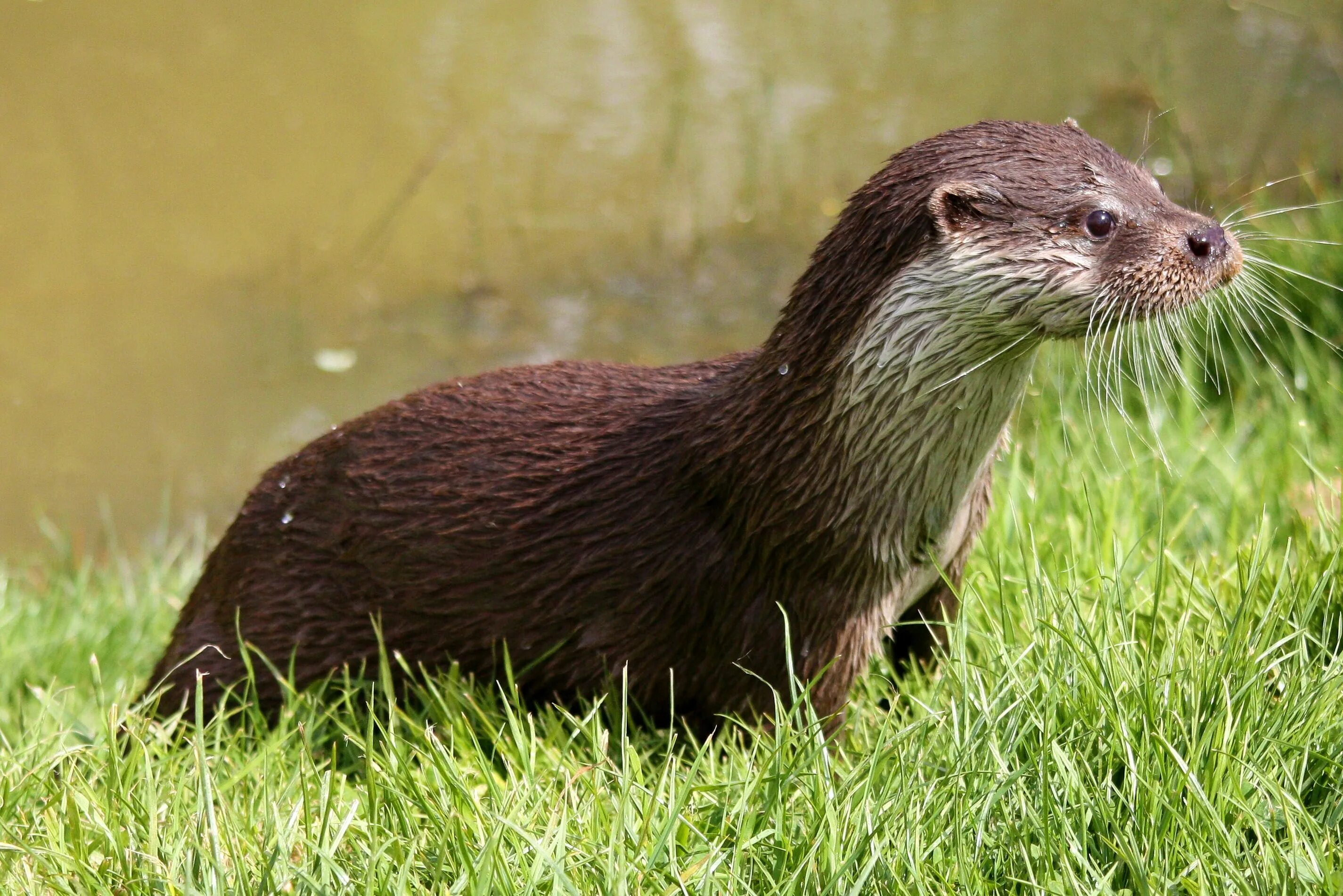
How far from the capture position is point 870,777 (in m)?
1.96

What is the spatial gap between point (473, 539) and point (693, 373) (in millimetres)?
505

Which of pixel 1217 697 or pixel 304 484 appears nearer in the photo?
pixel 1217 697

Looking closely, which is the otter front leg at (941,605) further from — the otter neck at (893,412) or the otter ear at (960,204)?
the otter ear at (960,204)

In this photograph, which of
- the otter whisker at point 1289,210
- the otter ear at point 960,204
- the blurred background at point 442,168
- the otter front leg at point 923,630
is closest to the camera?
the otter ear at point 960,204

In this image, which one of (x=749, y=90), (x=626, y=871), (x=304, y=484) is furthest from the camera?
(x=749, y=90)

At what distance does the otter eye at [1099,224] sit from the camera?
2270 mm

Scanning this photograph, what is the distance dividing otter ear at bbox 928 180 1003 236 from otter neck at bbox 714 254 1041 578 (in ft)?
0.17

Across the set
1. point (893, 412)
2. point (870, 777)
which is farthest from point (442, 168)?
point (870, 777)

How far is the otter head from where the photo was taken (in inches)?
88.6

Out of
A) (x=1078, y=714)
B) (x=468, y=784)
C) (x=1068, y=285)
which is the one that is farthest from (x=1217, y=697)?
(x=468, y=784)

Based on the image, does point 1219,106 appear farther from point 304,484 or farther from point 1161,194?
point 304,484

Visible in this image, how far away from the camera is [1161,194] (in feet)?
7.79

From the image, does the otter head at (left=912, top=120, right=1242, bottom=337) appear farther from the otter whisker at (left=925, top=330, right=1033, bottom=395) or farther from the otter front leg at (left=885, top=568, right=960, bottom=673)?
the otter front leg at (left=885, top=568, right=960, bottom=673)

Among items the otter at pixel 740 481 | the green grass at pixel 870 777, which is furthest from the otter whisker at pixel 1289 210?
the green grass at pixel 870 777
